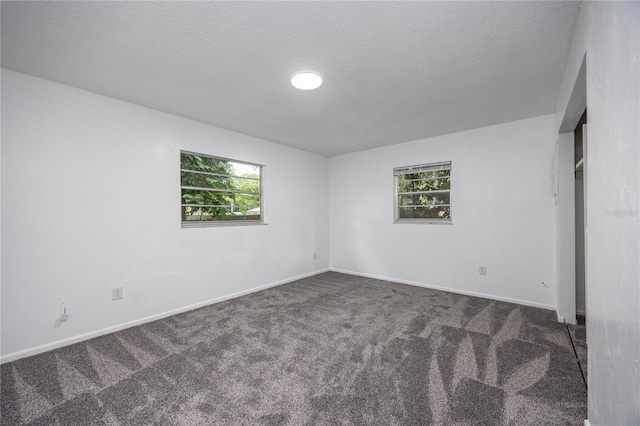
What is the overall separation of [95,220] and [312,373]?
2537mm

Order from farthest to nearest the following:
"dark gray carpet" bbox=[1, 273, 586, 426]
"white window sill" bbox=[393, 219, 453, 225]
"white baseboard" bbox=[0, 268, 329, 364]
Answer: "white window sill" bbox=[393, 219, 453, 225]
"white baseboard" bbox=[0, 268, 329, 364]
"dark gray carpet" bbox=[1, 273, 586, 426]

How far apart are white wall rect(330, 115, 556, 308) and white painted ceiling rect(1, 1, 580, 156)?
63 cm

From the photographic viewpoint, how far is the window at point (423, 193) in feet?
13.9

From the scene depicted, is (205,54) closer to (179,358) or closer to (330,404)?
(179,358)

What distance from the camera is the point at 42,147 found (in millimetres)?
2389

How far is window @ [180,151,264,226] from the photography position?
348 cm

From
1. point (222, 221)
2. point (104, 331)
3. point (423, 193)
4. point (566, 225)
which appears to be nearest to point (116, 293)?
point (104, 331)

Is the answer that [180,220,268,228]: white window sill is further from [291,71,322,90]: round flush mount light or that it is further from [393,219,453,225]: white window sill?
[393,219,453,225]: white window sill

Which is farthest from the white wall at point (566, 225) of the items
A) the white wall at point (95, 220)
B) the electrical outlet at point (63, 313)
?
the electrical outlet at point (63, 313)

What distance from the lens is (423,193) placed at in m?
4.48

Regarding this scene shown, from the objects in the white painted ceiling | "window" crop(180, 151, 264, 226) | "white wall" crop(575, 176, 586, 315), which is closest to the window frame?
"window" crop(180, 151, 264, 226)

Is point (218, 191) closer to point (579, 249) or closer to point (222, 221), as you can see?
point (222, 221)

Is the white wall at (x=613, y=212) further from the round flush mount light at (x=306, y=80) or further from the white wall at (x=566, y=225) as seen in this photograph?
the white wall at (x=566, y=225)

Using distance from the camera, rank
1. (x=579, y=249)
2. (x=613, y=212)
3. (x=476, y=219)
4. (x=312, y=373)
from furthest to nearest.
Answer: (x=476, y=219), (x=579, y=249), (x=312, y=373), (x=613, y=212)
